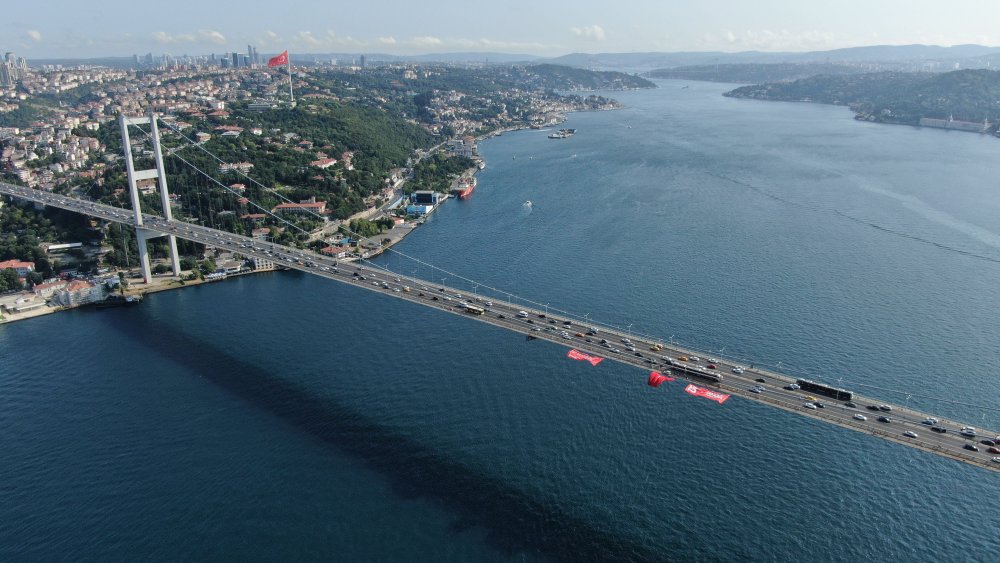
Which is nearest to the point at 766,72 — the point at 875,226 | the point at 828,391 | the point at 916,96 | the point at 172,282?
the point at 916,96

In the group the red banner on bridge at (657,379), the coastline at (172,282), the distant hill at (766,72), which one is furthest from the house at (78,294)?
the distant hill at (766,72)

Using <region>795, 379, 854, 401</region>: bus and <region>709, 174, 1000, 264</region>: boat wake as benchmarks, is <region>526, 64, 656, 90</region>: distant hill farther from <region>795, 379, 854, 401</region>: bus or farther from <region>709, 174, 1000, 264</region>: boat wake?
<region>795, 379, 854, 401</region>: bus

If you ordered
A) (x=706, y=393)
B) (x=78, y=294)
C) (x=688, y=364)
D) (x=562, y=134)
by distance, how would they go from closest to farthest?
1. (x=706, y=393)
2. (x=688, y=364)
3. (x=78, y=294)
4. (x=562, y=134)

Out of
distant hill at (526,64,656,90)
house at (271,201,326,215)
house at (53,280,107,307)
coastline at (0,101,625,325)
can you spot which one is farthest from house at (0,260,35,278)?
distant hill at (526,64,656,90)

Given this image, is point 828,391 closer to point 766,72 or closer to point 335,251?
point 335,251

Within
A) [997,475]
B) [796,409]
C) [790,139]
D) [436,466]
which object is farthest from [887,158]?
[436,466]

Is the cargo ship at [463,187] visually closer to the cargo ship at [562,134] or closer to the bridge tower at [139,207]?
the bridge tower at [139,207]
